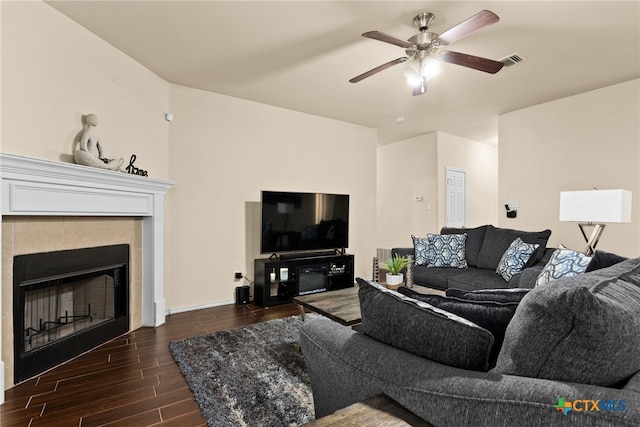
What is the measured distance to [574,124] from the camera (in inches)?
157

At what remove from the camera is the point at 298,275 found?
4086 mm

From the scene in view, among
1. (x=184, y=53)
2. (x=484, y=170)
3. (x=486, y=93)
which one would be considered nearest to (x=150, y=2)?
(x=184, y=53)

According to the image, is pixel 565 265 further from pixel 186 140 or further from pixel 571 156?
pixel 186 140

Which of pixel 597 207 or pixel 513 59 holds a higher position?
pixel 513 59

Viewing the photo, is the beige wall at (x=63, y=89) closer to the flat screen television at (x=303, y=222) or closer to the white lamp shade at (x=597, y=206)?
the flat screen television at (x=303, y=222)

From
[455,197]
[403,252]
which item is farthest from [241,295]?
[455,197]

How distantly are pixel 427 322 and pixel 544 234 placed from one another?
305cm

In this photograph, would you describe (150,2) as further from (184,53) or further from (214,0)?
(184,53)

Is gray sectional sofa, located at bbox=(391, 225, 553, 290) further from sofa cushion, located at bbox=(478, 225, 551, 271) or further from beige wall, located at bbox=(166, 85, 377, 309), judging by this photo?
beige wall, located at bbox=(166, 85, 377, 309)

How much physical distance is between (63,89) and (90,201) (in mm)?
864

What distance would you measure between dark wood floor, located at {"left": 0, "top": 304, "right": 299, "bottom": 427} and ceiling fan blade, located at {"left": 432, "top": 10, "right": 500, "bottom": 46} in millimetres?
2757

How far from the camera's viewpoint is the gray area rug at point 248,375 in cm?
175

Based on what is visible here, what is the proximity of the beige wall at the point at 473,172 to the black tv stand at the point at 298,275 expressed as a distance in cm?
225

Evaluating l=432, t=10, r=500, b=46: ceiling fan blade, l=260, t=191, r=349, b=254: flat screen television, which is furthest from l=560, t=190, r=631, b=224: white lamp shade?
l=260, t=191, r=349, b=254: flat screen television
